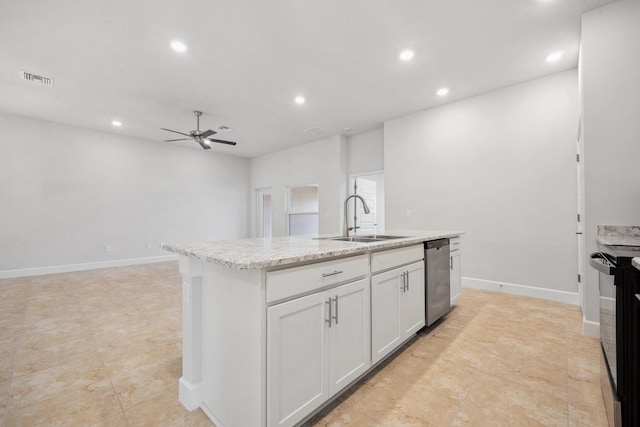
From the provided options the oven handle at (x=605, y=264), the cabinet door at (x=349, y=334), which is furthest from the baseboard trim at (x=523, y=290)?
the cabinet door at (x=349, y=334)

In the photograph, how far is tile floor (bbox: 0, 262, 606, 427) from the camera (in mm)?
1450

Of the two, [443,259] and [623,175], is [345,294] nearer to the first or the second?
[443,259]

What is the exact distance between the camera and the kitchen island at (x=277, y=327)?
45.1 inches

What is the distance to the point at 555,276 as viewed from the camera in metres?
3.35

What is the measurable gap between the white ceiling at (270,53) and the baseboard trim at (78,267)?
2.81 meters

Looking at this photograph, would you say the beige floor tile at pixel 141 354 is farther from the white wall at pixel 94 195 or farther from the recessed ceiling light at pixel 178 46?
the white wall at pixel 94 195

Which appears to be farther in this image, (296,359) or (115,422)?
(115,422)

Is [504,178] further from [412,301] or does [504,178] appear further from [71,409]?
[71,409]

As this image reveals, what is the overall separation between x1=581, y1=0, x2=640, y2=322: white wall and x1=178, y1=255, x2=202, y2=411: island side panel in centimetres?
313

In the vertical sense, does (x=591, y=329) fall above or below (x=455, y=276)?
below

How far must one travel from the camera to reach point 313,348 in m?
1.31

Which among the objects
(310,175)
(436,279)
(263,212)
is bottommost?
(436,279)

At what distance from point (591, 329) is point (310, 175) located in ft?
17.6

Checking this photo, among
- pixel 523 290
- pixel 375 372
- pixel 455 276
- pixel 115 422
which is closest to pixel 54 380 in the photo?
pixel 115 422
